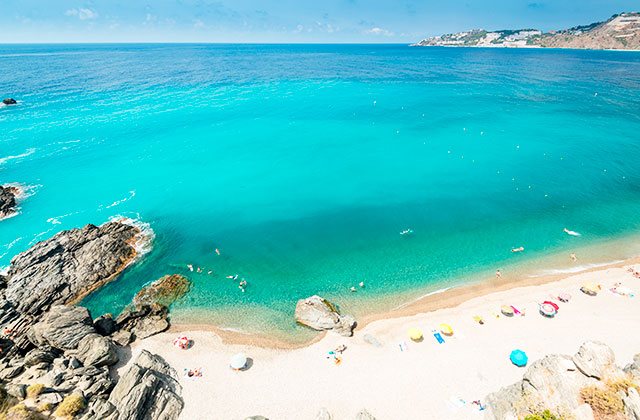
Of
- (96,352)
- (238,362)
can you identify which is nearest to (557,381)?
(238,362)

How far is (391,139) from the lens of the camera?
80.4 m

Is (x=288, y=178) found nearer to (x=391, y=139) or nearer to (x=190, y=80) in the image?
(x=391, y=139)

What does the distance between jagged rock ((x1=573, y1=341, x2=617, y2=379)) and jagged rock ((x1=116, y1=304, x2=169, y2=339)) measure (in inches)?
1387

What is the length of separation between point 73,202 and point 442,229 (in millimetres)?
60325

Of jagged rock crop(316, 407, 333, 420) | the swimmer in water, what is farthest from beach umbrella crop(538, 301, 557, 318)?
jagged rock crop(316, 407, 333, 420)

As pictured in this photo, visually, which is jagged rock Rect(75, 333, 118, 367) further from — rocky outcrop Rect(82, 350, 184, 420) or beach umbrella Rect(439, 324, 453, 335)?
beach umbrella Rect(439, 324, 453, 335)

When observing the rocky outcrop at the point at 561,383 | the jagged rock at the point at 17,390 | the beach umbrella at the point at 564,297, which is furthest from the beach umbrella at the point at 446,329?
the jagged rock at the point at 17,390

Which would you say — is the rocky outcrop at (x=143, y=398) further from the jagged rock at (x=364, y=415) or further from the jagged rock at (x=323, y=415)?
the jagged rock at (x=364, y=415)

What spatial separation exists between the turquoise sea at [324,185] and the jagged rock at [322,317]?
67.4 inches

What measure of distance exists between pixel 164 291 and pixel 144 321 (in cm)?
469

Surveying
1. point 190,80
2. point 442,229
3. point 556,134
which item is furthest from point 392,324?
point 190,80

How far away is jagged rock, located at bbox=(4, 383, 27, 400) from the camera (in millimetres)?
23219

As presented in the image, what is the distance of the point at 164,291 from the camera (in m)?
37.1

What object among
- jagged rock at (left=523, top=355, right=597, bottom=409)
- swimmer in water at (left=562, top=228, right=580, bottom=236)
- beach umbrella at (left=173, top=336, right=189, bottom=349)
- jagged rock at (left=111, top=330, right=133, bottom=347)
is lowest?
beach umbrella at (left=173, top=336, right=189, bottom=349)
